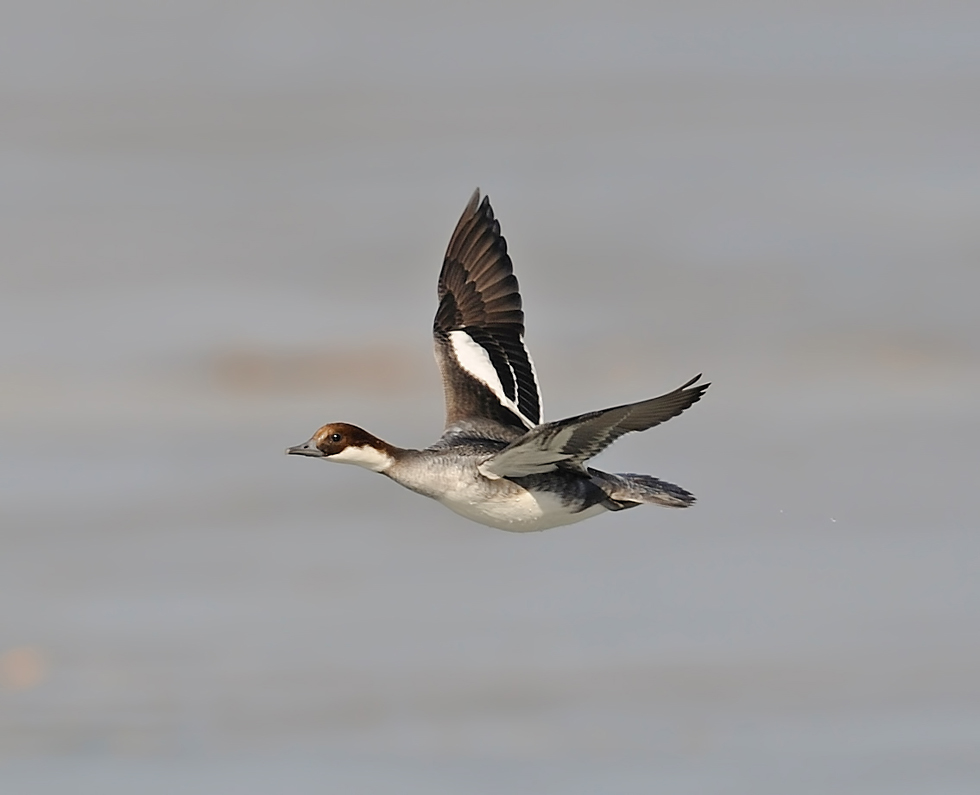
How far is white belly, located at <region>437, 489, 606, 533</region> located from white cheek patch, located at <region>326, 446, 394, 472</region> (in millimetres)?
334

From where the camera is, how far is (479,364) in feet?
38.7

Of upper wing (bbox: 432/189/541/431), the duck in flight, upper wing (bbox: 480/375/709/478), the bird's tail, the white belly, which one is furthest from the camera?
upper wing (bbox: 432/189/541/431)

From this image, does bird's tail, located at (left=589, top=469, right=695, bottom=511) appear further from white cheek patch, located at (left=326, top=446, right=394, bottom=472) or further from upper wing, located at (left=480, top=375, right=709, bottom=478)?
white cheek patch, located at (left=326, top=446, right=394, bottom=472)

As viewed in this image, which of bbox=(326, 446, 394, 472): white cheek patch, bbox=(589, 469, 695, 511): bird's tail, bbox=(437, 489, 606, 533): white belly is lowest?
bbox=(437, 489, 606, 533): white belly

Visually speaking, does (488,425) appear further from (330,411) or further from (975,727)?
(330,411)

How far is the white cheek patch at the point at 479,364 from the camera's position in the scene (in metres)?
11.6

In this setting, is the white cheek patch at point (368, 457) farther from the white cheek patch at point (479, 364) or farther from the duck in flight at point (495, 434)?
the white cheek patch at point (479, 364)

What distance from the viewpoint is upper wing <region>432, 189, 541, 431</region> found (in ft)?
37.9

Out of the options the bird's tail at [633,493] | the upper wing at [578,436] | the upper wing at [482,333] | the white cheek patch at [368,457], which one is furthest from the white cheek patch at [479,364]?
the upper wing at [578,436]

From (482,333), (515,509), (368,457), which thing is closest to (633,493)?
(515,509)

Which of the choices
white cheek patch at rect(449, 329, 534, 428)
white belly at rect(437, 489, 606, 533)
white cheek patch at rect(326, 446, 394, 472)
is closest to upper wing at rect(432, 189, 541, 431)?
white cheek patch at rect(449, 329, 534, 428)

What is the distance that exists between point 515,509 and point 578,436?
2.36ft

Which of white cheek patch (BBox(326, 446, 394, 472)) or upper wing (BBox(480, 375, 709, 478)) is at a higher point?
white cheek patch (BBox(326, 446, 394, 472))

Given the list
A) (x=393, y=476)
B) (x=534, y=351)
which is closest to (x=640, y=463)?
(x=534, y=351)
